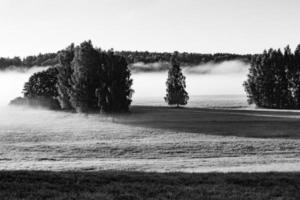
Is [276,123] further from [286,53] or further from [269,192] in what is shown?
[286,53]

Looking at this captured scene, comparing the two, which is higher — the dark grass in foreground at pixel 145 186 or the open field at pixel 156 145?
the dark grass in foreground at pixel 145 186

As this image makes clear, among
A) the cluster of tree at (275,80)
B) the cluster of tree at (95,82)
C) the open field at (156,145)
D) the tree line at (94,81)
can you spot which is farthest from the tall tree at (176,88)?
the open field at (156,145)

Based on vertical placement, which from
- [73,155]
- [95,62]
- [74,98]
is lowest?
[73,155]

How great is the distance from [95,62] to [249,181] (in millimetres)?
52283

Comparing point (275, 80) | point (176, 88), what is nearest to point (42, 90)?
point (176, 88)

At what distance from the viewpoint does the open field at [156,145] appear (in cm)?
2397

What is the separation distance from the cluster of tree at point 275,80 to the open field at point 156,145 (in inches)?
1356

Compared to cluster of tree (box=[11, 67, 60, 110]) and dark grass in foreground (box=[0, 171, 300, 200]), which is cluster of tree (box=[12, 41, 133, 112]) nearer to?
cluster of tree (box=[11, 67, 60, 110])

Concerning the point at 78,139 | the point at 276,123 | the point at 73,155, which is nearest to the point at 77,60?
the point at 78,139

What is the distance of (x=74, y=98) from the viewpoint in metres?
61.2

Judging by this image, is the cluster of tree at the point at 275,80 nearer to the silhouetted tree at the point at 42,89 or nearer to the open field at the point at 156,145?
the open field at the point at 156,145

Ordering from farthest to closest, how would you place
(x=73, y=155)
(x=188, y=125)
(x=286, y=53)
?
1. (x=286, y=53)
2. (x=188, y=125)
3. (x=73, y=155)

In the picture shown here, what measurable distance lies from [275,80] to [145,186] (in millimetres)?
84305

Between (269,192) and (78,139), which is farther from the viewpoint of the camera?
(78,139)
